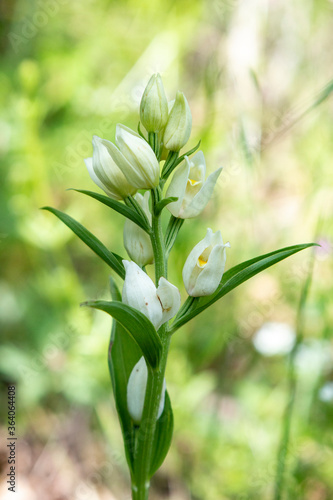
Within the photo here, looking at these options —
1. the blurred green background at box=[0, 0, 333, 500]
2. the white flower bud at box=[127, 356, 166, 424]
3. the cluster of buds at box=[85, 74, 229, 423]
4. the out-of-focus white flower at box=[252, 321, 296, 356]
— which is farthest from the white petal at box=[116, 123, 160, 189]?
the out-of-focus white flower at box=[252, 321, 296, 356]

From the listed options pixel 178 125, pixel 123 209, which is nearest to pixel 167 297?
pixel 123 209

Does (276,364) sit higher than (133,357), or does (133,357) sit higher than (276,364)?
(276,364)

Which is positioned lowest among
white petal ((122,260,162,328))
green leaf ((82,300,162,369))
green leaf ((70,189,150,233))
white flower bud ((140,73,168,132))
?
green leaf ((82,300,162,369))

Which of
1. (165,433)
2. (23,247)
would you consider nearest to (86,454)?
(23,247)

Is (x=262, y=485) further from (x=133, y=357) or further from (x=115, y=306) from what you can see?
(x=115, y=306)

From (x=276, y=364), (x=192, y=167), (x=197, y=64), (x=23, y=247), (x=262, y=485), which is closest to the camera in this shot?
(x=192, y=167)

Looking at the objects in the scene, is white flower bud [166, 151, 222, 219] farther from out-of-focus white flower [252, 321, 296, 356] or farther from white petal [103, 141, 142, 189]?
out-of-focus white flower [252, 321, 296, 356]
